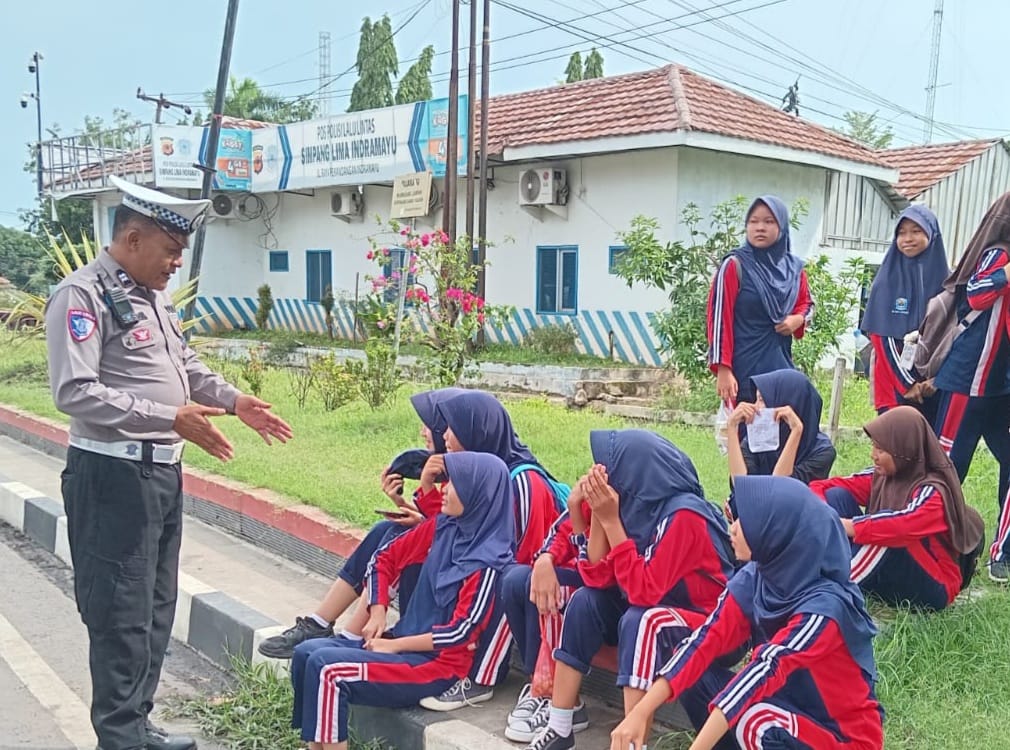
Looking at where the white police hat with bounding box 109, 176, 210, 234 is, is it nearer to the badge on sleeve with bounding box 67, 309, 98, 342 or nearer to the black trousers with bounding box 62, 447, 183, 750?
the badge on sleeve with bounding box 67, 309, 98, 342

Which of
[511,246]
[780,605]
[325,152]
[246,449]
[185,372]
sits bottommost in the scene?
[246,449]

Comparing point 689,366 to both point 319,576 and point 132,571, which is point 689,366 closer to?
point 319,576

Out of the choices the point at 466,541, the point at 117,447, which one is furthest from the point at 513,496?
the point at 117,447

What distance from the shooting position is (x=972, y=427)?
3826 millimetres

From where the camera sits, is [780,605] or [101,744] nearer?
[780,605]

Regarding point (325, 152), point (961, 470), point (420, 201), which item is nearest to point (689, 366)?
point (420, 201)

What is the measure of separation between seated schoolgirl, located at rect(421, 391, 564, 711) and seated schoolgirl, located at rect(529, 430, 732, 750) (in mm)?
409

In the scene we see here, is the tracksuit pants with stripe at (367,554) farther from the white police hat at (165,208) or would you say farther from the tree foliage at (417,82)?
the tree foliage at (417,82)

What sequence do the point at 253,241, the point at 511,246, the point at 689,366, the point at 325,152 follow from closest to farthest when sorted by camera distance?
the point at 689,366 → the point at 511,246 → the point at 325,152 → the point at 253,241

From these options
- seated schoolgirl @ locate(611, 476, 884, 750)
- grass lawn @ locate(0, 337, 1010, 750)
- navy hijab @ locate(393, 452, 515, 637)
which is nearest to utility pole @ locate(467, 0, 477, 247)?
grass lawn @ locate(0, 337, 1010, 750)

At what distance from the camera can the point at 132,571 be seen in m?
2.91

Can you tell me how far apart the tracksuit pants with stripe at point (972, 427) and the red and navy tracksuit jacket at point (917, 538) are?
694 millimetres

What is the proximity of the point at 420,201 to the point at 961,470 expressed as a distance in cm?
703

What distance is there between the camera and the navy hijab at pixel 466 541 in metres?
3.11
